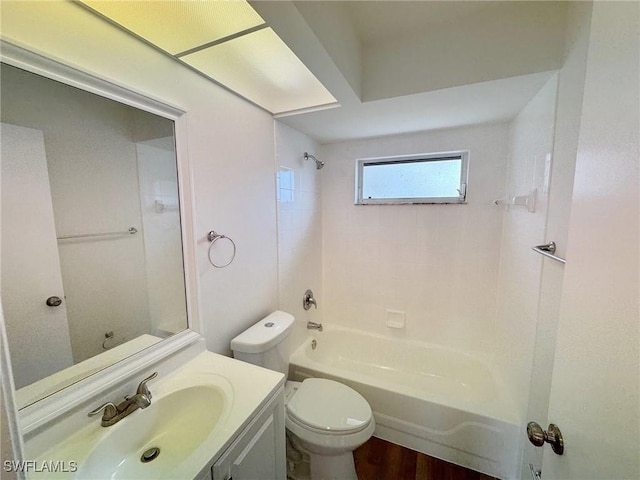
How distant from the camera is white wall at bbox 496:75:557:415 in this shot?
50.3 inches

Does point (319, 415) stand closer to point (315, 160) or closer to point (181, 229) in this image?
point (181, 229)

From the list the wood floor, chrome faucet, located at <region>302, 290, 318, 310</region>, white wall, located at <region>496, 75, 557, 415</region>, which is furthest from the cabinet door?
white wall, located at <region>496, 75, 557, 415</region>

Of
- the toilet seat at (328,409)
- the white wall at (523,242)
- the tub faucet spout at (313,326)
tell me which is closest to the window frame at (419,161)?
the white wall at (523,242)

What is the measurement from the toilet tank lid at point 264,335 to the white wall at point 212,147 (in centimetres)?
9

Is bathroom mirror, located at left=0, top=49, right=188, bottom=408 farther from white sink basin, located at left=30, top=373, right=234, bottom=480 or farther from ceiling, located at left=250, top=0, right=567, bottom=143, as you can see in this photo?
Answer: ceiling, located at left=250, top=0, right=567, bottom=143

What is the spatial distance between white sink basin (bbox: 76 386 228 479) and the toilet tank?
1.15 ft

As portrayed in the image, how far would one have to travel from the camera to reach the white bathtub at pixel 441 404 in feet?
4.76

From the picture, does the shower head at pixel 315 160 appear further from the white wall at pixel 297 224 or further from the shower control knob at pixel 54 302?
the shower control knob at pixel 54 302

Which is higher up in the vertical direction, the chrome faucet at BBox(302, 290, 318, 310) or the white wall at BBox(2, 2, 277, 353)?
the white wall at BBox(2, 2, 277, 353)

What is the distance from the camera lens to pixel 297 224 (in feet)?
6.82

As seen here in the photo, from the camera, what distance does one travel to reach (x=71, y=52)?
0.78 m

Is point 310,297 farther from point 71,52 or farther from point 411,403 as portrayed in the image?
point 71,52

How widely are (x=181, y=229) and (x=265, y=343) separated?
73 centimetres

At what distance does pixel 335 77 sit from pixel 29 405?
5.26 ft
